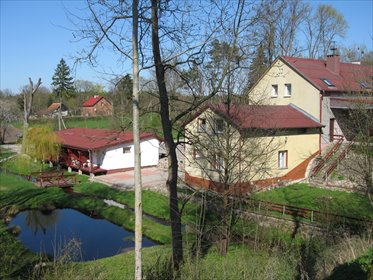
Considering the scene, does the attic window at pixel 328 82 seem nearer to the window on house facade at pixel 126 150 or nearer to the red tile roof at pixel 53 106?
the window on house facade at pixel 126 150

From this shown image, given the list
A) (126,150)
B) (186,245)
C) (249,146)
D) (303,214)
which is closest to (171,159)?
(186,245)

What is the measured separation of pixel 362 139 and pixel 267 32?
6.73 metres

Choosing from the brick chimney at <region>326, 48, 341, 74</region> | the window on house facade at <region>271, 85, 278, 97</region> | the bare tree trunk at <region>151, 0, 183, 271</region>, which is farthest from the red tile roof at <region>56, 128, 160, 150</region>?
the bare tree trunk at <region>151, 0, 183, 271</region>

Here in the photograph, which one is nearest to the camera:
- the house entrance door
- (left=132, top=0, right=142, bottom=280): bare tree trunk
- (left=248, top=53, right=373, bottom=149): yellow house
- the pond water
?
(left=132, top=0, right=142, bottom=280): bare tree trunk

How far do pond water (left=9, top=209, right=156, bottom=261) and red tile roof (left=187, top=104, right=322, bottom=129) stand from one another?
624 cm

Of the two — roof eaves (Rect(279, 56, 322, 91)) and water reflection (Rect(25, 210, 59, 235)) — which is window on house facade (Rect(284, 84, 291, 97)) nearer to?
roof eaves (Rect(279, 56, 322, 91))

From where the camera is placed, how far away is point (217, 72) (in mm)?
10359

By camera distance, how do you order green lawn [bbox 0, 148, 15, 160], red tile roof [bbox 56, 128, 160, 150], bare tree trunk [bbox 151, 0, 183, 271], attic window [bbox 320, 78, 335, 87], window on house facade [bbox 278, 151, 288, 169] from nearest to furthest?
bare tree trunk [bbox 151, 0, 183, 271], window on house facade [bbox 278, 151, 288, 169], attic window [bbox 320, 78, 335, 87], red tile roof [bbox 56, 128, 160, 150], green lawn [bbox 0, 148, 15, 160]

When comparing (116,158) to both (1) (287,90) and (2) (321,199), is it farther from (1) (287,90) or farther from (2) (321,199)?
(2) (321,199)

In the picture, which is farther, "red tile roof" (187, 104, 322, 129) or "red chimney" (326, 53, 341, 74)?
"red chimney" (326, 53, 341, 74)

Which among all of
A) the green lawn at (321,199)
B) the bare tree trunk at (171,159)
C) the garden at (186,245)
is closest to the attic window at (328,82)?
the green lawn at (321,199)

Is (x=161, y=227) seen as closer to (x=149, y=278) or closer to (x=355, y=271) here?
(x=149, y=278)

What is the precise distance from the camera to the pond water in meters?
15.9

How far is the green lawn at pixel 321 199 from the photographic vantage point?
16219mm
